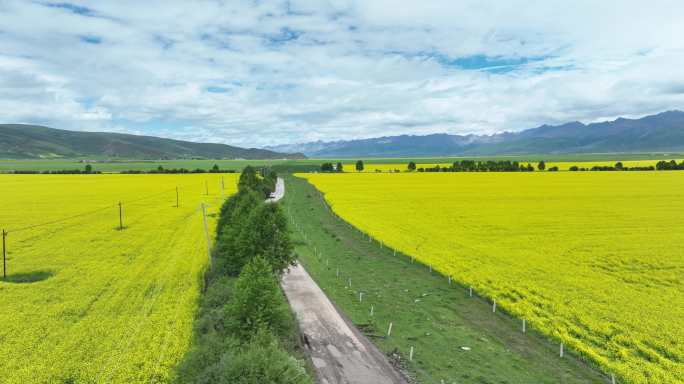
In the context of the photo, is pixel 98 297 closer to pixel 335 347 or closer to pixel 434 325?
pixel 335 347

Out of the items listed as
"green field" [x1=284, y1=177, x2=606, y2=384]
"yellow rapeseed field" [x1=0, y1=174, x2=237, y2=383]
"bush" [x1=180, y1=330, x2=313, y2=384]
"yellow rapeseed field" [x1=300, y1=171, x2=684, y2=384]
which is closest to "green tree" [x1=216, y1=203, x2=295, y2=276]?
"yellow rapeseed field" [x1=0, y1=174, x2=237, y2=383]

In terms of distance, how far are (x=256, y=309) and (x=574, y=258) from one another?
28211mm

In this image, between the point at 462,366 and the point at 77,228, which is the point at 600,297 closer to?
the point at 462,366

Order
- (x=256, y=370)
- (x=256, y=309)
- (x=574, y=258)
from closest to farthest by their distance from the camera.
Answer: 1. (x=256, y=370)
2. (x=256, y=309)
3. (x=574, y=258)

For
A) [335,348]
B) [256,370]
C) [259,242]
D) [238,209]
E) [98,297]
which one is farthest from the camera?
[238,209]

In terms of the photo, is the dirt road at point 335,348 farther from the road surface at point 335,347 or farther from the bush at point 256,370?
the bush at point 256,370

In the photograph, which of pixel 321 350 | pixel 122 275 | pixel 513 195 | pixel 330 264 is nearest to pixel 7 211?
pixel 122 275

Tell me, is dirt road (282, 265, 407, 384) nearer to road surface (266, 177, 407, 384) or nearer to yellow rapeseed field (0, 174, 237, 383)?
road surface (266, 177, 407, 384)

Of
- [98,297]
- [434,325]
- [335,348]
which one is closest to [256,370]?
[335,348]

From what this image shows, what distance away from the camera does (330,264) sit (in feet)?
111

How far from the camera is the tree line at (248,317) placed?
1208 cm

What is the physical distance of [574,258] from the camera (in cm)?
3262

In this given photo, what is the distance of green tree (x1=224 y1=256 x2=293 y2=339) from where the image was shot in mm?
16531

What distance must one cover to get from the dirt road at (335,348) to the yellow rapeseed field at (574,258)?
9353 mm
